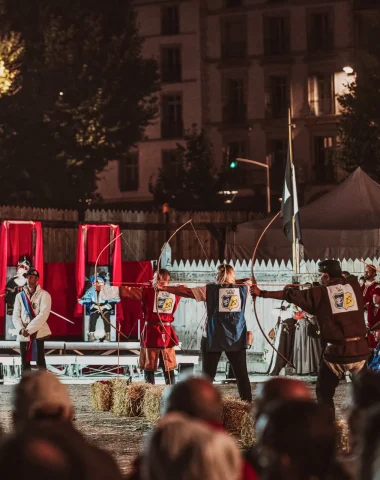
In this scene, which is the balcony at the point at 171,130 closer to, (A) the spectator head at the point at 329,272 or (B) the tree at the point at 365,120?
(B) the tree at the point at 365,120

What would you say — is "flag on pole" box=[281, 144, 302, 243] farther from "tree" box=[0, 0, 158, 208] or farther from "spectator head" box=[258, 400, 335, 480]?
"tree" box=[0, 0, 158, 208]

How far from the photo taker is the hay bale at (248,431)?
411 inches

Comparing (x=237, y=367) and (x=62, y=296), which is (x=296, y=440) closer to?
(x=237, y=367)

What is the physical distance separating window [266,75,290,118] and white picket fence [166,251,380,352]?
3671 cm

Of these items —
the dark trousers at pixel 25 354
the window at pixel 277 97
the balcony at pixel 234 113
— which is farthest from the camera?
the balcony at pixel 234 113

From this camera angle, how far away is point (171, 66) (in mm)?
59031

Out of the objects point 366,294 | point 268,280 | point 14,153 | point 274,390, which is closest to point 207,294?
point 366,294

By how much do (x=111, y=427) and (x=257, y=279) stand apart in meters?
8.69

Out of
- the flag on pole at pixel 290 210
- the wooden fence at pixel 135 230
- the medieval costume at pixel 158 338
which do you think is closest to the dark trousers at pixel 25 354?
the medieval costume at pixel 158 338

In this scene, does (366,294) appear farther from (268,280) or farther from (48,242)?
(48,242)

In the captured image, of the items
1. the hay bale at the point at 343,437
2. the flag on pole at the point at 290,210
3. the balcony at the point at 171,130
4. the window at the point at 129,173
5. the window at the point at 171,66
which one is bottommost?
the hay bale at the point at 343,437

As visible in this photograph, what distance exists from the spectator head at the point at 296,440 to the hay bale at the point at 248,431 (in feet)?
21.0

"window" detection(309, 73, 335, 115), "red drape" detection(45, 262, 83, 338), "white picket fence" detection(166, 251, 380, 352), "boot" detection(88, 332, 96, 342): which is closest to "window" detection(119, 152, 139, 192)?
"window" detection(309, 73, 335, 115)

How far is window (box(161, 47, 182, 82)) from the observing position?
58.9 m
